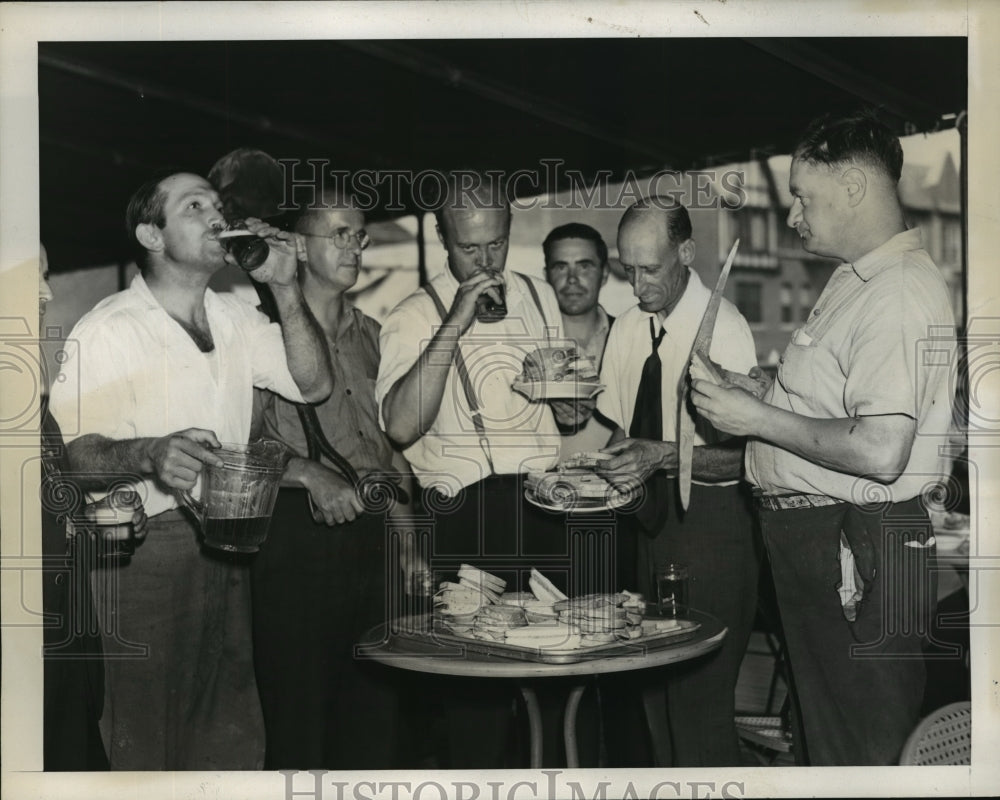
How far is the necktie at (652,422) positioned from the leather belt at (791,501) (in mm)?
376

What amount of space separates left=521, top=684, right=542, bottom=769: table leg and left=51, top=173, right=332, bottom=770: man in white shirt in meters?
1.08

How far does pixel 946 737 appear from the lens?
4.81 metres

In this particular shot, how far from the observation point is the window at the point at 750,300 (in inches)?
186

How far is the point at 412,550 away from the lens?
473cm

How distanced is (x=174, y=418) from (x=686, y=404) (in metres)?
1.97

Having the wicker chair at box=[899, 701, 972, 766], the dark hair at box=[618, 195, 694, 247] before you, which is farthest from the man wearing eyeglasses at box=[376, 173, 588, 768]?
the wicker chair at box=[899, 701, 972, 766]

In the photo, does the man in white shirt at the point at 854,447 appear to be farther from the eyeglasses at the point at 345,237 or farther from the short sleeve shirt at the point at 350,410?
the eyeglasses at the point at 345,237

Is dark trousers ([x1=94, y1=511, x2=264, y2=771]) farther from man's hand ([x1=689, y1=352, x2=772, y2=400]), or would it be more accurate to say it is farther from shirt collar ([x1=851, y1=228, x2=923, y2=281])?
shirt collar ([x1=851, y1=228, x2=923, y2=281])

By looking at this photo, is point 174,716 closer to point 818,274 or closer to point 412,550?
point 412,550

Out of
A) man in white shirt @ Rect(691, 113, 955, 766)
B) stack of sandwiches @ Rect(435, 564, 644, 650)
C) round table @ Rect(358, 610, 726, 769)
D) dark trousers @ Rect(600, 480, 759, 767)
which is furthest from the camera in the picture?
dark trousers @ Rect(600, 480, 759, 767)

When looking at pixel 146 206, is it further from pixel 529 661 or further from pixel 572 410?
pixel 529 661

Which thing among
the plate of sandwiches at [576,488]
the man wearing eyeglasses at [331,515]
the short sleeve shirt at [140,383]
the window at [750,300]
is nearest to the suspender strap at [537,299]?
the plate of sandwiches at [576,488]

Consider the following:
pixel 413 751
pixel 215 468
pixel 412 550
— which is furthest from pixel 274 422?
pixel 413 751

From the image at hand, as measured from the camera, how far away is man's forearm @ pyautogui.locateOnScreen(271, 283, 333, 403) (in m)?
4.75
